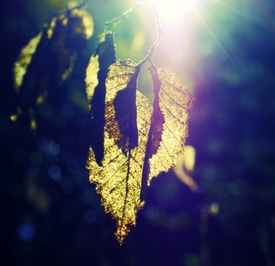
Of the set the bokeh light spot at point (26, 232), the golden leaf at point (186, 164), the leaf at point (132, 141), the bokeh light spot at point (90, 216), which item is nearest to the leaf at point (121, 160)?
the leaf at point (132, 141)

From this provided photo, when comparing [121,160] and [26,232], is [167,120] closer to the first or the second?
[121,160]

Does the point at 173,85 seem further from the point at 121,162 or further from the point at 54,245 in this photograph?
the point at 54,245

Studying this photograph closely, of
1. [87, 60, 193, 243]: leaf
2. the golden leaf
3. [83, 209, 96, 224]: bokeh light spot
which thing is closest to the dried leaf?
[87, 60, 193, 243]: leaf

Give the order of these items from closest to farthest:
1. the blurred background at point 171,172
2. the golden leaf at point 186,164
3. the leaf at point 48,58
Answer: the leaf at point 48,58 → the blurred background at point 171,172 → the golden leaf at point 186,164

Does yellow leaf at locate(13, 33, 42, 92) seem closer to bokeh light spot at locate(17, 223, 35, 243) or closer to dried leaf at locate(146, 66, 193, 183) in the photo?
dried leaf at locate(146, 66, 193, 183)

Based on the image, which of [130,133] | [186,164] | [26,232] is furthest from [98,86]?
[26,232]

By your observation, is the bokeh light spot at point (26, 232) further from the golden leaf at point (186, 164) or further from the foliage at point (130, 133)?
the foliage at point (130, 133)
